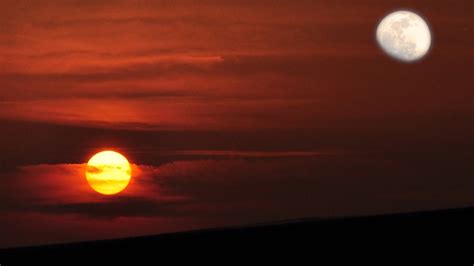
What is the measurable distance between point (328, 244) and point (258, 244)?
2.21 feet

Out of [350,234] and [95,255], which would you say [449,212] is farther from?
[95,255]

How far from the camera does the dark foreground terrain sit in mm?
14625

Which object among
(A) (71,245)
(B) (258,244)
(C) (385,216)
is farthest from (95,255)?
(C) (385,216)

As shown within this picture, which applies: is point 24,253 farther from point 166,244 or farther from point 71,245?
point 166,244

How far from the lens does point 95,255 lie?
49.4 feet

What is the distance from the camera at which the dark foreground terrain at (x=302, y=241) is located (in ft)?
48.0

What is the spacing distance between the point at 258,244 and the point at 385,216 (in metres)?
1.26

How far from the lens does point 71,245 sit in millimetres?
15406

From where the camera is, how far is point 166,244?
15078 mm

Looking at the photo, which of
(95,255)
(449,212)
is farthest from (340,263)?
(95,255)

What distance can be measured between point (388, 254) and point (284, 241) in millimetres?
1053

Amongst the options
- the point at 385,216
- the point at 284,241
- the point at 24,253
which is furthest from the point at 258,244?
the point at 24,253

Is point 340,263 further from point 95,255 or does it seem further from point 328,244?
point 95,255

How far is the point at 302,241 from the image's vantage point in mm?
14977
